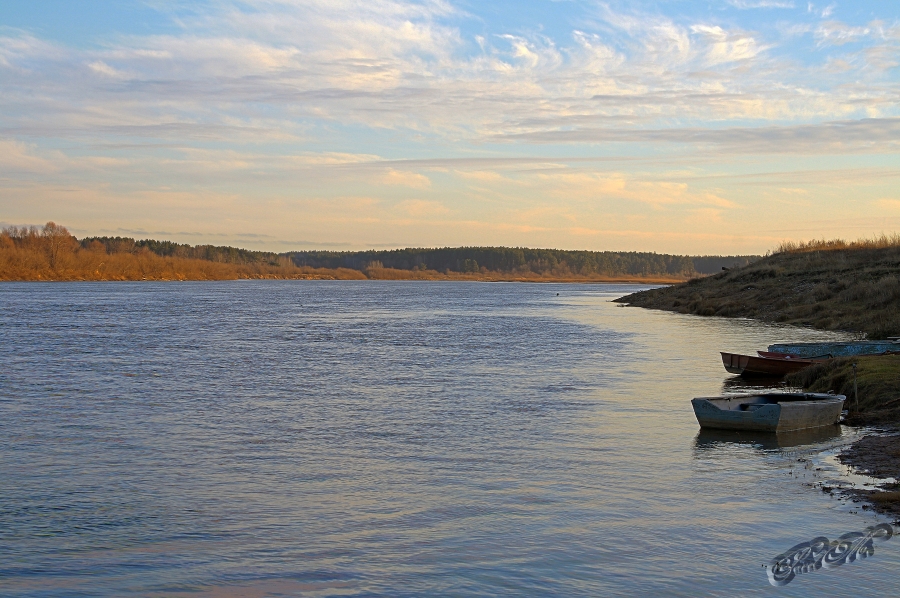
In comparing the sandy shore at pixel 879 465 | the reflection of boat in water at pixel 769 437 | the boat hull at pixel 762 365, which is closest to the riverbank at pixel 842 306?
the sandy shore at pixel 879 465

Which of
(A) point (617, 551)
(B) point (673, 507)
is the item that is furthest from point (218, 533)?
(B) point (673, 507)

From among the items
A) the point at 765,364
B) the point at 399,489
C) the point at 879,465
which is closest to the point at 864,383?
the point at 765,364

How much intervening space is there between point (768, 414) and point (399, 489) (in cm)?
810

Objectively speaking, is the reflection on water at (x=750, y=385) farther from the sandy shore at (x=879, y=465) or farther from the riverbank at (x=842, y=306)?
the sandy shore at (x=879, y=465)

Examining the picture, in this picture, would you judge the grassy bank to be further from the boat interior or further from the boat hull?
the boat interior

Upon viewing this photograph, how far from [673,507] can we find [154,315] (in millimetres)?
62801

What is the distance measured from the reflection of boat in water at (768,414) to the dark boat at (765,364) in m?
7.92

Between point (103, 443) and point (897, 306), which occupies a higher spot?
point (897, 306)

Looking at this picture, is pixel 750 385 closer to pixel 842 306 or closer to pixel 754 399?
pixel 754 399

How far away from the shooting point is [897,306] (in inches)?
1709

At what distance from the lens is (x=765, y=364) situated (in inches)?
1049

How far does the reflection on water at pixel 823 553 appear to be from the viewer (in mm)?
9875

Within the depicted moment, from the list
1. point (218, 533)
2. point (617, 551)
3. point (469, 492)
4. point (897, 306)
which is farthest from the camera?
point (897, 306)

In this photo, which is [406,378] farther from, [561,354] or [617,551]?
→ [617,551]
